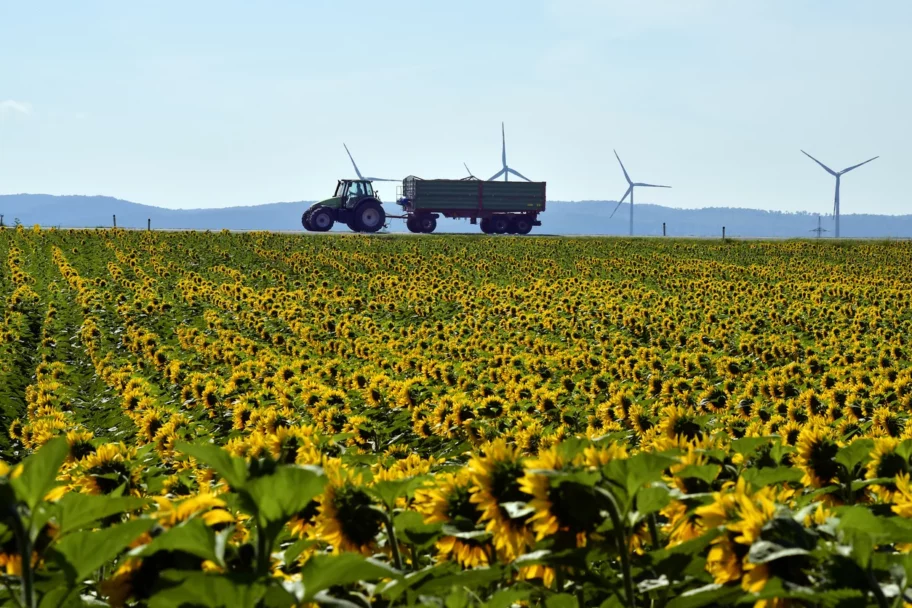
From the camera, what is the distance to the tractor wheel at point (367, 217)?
61125 millimetres

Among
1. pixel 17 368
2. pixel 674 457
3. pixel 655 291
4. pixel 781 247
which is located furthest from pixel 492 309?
pixel 781 247

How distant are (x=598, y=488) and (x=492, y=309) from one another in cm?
2254

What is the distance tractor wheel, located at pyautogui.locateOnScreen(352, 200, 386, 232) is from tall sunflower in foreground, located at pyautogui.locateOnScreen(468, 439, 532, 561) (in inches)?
2288

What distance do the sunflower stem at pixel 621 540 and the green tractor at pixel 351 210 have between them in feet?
192

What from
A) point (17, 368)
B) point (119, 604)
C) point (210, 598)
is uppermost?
point (210, 598)

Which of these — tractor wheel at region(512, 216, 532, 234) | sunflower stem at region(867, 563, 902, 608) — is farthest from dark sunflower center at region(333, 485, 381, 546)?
tractor wheel at region(512, 216, 532, 234)

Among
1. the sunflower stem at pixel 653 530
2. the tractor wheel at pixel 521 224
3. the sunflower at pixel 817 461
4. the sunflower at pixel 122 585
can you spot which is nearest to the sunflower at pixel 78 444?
the sunflower at pixel 122 585

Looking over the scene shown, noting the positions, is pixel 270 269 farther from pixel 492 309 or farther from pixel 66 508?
pixel 66 508

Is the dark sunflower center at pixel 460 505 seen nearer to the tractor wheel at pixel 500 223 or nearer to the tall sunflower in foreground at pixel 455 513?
the tall sunflower in foreground at pixel 455 513

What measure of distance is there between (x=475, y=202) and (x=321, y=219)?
11.2m

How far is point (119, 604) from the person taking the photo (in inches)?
111

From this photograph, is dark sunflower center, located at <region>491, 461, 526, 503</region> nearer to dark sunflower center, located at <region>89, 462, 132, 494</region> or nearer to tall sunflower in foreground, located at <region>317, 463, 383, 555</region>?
tall sunflower in foreground, located at <region>317, 463, 383, 555</region>

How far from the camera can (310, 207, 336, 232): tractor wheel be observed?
61.3m

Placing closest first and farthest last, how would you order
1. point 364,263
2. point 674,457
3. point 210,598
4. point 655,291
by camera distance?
1. point 210,598
2. point 674,457
3. point 655,291
4. point 364,263
